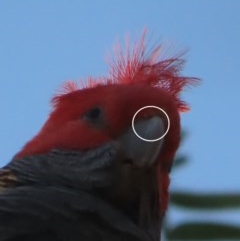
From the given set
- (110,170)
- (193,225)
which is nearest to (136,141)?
(110,170)

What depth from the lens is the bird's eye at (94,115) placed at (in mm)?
2684

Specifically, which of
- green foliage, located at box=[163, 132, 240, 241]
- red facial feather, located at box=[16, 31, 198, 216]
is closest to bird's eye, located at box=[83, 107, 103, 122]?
red facial feather, located at box=[16, 31, 198, 216]

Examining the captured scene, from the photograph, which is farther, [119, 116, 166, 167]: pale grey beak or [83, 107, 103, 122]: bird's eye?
[83, 107, 103, 122]: bird's eye

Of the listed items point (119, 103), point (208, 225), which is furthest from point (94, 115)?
point (208, 225)

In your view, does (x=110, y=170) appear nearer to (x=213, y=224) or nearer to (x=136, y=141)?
(x=136, y=141)

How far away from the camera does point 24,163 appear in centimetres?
263

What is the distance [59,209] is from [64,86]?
71cm

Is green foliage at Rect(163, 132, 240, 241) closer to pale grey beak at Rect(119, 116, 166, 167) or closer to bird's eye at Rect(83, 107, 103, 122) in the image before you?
pale grey beak at Rect(119, 116, 166, 167)

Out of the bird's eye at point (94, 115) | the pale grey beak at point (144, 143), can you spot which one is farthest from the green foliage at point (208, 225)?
the bird's eye at point (94, 115)

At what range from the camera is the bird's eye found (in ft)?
8.81

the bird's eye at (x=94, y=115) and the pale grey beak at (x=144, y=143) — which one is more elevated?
the bird's eye at (x=94, y=115)

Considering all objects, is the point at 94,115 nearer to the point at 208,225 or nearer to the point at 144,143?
the point at 144,143

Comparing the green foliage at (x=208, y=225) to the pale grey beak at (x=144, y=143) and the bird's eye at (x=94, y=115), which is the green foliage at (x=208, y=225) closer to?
the pale grey beak at (x=144, y=143)

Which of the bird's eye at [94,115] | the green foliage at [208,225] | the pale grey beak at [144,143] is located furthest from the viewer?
the bird's eye at [94,115]
